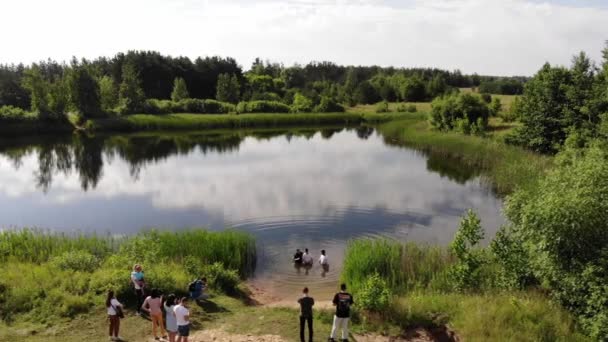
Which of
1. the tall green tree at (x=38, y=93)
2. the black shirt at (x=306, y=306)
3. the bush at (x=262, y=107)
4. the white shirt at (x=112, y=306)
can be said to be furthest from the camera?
the bush at (x=262, y=107)

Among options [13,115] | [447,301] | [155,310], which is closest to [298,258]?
[447,301]

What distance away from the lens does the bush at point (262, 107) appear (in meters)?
92.6

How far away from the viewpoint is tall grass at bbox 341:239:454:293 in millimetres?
18109

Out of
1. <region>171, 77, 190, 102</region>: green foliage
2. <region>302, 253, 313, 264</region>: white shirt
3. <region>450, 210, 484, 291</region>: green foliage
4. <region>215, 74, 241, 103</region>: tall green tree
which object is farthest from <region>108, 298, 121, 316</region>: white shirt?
<region>215, 74, 241, 103</region>: tall green tree

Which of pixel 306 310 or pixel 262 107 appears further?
pixel 262 107

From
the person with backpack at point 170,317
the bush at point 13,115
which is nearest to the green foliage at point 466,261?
the person with backpack at point 170,317

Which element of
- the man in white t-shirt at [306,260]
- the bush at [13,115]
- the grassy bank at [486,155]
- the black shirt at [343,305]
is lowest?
the man in white t-shirt at [306,260]

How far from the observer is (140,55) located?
10481 centimetres

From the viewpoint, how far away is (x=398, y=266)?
746 inches

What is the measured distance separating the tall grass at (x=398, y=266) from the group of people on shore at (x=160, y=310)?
5706mm

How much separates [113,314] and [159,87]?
9721 cm

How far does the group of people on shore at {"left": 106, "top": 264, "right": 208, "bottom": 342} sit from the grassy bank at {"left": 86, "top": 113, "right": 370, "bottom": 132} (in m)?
63.3

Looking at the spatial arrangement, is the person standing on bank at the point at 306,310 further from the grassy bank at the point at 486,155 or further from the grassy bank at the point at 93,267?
the grassy bank at the point at 486,155

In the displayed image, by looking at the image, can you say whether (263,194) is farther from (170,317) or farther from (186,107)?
(186,107)
